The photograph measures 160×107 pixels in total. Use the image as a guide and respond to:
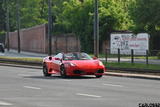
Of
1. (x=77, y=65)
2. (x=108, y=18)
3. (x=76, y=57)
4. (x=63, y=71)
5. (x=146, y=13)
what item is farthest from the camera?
(x=108, y=18)

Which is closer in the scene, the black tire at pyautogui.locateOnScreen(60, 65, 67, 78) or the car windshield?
the black tire at pyautogui.locateOnScreen(60, 65, 67, 78)

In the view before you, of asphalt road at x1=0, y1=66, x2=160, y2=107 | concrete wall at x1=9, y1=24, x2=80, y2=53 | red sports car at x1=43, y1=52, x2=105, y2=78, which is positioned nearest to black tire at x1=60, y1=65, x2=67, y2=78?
red sports car at x1=43, y1=52, x2=105, y2=78

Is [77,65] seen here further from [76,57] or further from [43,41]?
[43,41]

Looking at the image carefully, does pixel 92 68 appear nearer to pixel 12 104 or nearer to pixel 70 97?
pixel 70 97

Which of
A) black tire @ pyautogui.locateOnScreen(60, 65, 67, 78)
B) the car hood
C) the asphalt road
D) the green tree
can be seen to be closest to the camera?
the asphalt road

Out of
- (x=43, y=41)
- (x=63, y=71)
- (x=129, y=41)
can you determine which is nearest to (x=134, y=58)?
(x=63, y=71)

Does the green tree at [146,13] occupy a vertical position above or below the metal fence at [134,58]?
above

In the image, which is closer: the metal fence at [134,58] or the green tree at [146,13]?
the metal fence at [134,58]

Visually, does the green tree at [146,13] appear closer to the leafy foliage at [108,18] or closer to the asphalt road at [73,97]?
the leafy foliage at [108,18]

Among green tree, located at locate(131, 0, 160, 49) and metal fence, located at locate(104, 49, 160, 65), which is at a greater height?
green tree, located at locate(131, 0, 160, 49)

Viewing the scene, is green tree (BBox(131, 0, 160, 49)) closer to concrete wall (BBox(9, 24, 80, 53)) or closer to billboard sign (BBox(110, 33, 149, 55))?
A: billboard sign (BBox(110, 33, 149, 55))

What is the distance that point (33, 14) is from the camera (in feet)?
325

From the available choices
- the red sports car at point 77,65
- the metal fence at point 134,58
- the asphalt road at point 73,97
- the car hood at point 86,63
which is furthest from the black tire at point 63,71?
the metal fence at point 134,58

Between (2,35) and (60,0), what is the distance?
13.4m
